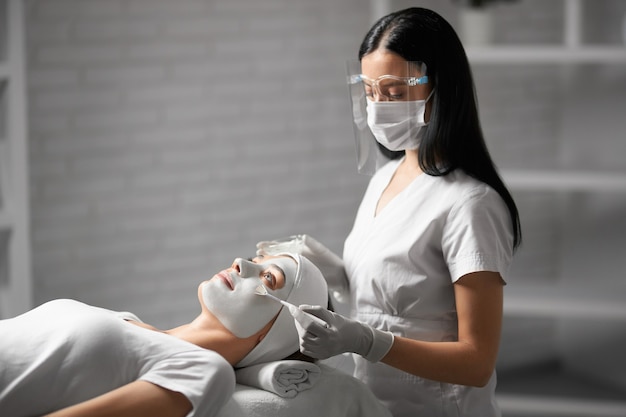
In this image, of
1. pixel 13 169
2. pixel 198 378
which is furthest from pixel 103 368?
pixel 13 169

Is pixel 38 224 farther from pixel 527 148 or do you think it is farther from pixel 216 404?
pixel 527 148

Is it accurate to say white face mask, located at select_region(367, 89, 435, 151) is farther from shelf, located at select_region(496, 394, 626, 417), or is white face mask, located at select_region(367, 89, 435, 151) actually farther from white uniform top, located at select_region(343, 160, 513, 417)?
shelf, located at select_region(496, 394, 626, 417)

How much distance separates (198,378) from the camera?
4.89ft

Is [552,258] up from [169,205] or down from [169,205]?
down

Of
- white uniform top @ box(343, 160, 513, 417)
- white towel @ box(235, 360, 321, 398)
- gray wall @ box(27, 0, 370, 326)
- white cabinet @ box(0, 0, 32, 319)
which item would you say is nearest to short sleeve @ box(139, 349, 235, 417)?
white towel @ box(235, 360, 321, 398)

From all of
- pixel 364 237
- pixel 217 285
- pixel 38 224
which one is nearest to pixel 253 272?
pixel 217 285

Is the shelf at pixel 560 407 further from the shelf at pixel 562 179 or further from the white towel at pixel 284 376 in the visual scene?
the white towel at pixel 284 376

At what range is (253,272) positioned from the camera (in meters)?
1.76

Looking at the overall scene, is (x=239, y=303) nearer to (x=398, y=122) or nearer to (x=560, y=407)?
(x=398, y=122)

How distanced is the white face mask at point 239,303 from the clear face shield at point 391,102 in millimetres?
407

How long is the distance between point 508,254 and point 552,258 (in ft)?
8.41

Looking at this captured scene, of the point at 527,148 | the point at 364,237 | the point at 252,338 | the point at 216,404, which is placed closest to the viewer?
the point at 216,404

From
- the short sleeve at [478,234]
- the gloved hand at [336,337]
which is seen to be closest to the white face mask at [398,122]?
the short sleeve at [478,234]

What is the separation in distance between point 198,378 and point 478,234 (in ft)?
1.99
